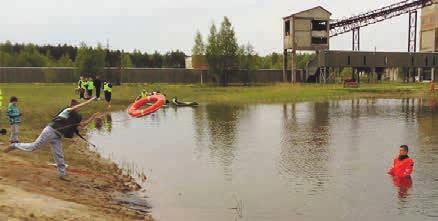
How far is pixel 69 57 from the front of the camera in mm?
133000

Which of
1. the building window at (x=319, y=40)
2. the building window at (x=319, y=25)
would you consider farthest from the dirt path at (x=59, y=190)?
the building window at (x=319, y=25)

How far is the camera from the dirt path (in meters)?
9.73

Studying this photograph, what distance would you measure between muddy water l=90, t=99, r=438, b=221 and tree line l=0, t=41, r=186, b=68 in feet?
190

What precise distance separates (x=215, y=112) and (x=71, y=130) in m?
27.0

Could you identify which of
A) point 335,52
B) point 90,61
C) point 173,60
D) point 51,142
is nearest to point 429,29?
point 335,52

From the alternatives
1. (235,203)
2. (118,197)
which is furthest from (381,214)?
(118,197)

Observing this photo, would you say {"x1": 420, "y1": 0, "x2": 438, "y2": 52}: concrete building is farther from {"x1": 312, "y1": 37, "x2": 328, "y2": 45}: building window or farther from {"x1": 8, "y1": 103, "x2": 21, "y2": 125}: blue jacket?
{"x1": 8, "y1": 103, "x2": 21, "y2": 125}: blue jacket

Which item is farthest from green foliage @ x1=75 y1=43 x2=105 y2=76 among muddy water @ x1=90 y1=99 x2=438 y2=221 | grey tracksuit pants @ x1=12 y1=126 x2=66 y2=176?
grey tracksuit pants @ x1=12 y1=126 x2=66 y2=176

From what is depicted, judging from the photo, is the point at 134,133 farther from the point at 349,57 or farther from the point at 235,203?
the point at 349,57

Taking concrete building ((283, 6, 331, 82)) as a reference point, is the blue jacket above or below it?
below

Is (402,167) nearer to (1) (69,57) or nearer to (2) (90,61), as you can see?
(2) (90,61)

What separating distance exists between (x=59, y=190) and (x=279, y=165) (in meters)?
8.55

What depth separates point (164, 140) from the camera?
24609mm

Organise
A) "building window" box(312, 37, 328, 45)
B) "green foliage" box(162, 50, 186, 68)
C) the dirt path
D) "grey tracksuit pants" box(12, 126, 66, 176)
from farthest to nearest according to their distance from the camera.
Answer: "green foliage" box(162, 50, 186, 68) < "building window" box(312, 37, 328, 45) < "grey tracksuit pants" box(12, 126, 66, 176) < the dirt path
